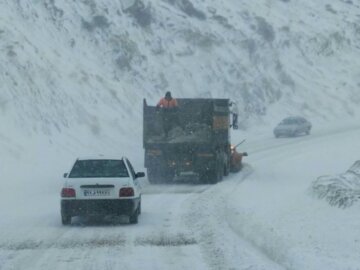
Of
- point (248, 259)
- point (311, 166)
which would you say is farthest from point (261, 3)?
point (248, 259)

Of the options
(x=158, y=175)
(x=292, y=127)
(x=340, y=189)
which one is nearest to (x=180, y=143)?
(x=158, y=175)

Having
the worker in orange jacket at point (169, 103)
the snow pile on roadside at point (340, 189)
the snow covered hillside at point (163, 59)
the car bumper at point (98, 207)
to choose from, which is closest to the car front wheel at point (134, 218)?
the car bumper at point (98, 207)

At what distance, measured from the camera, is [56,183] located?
2514cm

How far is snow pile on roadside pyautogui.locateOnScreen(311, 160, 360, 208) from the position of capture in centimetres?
1511

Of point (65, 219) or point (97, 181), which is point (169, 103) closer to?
point (97, 181)

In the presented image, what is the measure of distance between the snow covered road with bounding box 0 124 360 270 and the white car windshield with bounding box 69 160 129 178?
40.2 inches

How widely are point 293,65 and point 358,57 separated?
753 cm

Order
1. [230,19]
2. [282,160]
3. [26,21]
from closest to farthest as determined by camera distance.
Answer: [282,160] < [26,21] < [230,19]

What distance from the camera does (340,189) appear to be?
16188mm

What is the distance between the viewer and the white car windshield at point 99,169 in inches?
639

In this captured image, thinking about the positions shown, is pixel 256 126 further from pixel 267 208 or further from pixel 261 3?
pixel 267 208

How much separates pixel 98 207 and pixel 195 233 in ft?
7.95

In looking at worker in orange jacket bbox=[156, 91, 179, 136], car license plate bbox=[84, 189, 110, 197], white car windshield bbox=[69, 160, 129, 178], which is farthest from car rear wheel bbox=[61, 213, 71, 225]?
worker in orange jacket bbox=[156, 91, 179, 136]

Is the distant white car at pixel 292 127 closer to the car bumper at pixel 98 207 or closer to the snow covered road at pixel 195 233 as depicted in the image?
the snow covered road at pixel 195 233
